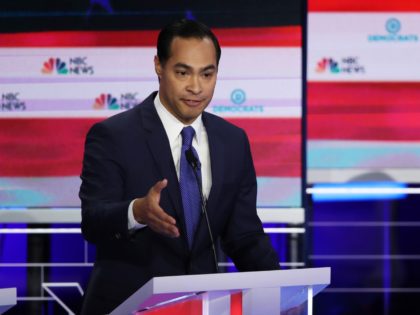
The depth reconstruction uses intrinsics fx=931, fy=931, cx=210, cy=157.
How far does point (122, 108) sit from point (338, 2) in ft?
4.15

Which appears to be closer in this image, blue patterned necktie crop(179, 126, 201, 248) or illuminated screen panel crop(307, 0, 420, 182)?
blue patterned necktie crop(179, 126, 201, 248)

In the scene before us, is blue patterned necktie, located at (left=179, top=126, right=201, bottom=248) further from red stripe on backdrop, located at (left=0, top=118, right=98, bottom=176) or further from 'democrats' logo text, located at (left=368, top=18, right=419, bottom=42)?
'democrats' logo text, located at (left=368, top=18, right=419, bottom=42)

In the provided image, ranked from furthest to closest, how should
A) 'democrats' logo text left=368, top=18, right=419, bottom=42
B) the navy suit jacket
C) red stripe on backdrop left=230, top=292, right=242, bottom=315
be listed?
'democrats' logo text left=368, top=18, right=419, bottom=42, the navy suit jacket, red stripe on backdrop left=230, top=292, right=242, bottom=315

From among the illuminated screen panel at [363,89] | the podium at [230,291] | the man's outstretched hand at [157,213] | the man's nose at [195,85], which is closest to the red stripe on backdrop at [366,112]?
the illuminated screen panel at [363,89]

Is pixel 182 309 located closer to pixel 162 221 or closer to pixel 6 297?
Answer: pixel 162 221

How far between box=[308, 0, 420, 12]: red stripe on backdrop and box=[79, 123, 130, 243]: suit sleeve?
2437 millimetres

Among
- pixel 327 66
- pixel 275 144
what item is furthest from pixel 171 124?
pixel 327 66

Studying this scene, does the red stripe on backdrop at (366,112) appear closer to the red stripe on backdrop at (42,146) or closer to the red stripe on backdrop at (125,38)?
the red stripe on backdrop at (125,38)

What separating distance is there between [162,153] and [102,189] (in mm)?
209

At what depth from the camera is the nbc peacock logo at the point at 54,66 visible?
4914 mm

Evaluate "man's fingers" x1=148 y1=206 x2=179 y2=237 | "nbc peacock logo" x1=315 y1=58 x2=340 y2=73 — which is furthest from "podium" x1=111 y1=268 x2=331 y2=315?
"nbc peacock logo" x1=315 y1=58 x2=340 y2=73

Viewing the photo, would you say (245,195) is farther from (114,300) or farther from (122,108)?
(122,108)

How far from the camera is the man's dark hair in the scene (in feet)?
8.93

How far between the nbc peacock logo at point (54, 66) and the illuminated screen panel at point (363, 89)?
1.29 meters
